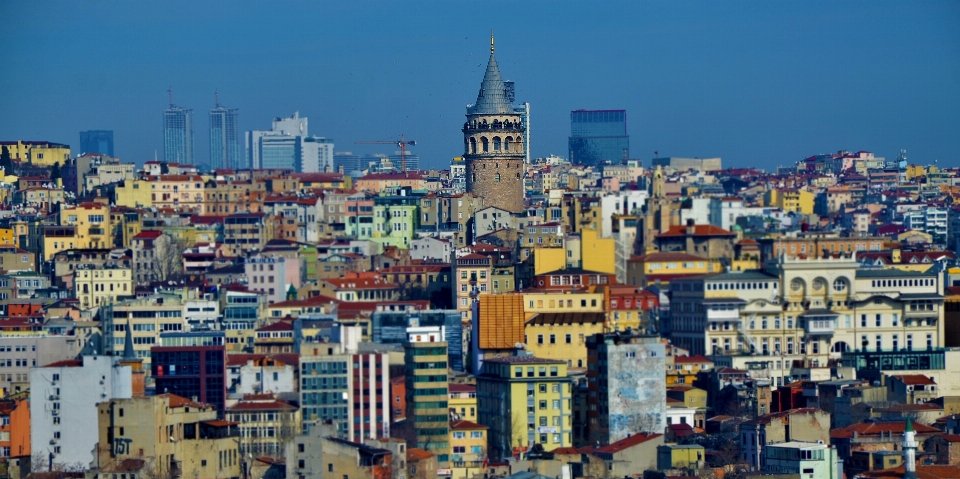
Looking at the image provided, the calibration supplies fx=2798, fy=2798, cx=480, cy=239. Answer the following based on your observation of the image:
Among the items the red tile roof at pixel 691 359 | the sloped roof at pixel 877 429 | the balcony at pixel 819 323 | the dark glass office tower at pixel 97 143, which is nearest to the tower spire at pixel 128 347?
the red tile roof at pixel 691 359

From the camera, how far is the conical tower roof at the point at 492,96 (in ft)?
260

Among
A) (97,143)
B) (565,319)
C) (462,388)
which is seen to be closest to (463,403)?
(462,388)

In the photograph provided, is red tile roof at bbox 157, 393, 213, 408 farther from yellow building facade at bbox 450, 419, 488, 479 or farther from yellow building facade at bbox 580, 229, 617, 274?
yellow building facade at bbox 580, 229, 617, 274

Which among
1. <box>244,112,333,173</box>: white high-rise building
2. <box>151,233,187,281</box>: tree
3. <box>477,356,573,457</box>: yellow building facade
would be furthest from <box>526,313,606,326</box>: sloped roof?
<box>244,112,333,173</box>: white high-rise building

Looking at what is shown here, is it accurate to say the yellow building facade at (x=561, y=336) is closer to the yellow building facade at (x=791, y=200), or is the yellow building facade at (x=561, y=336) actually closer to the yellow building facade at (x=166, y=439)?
the yellow building facade at (x=166, y=439)

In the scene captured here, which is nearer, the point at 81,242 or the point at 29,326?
the point at 29,326

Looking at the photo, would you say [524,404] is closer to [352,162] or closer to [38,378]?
[38,378]

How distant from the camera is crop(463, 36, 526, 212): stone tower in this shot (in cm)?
7831

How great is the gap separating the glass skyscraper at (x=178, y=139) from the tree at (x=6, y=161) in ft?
20.2

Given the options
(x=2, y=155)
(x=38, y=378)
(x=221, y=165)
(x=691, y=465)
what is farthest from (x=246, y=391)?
(x=221, y=165)

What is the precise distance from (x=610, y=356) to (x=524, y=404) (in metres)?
2.62

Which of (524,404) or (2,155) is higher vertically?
(2,155)

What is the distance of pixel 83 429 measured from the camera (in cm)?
4688

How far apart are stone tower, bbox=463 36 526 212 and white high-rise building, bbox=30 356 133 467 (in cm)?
3084
